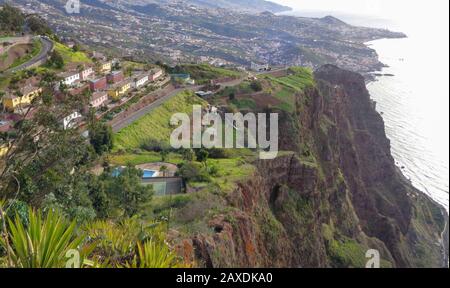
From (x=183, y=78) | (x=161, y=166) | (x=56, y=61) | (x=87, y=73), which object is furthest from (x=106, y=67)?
(x=161, y=166)

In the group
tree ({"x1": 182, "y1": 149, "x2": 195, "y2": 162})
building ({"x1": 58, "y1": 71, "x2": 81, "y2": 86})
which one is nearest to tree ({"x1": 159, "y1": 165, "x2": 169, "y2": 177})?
tree ({"x1": 182, "y1": 149, "x2": 195, "y2": 162})

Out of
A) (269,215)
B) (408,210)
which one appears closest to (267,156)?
(269,215)

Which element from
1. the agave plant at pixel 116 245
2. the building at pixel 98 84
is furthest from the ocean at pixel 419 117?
the agave plant at pixel 116 245

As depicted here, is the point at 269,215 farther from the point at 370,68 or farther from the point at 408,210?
the point at 370,68

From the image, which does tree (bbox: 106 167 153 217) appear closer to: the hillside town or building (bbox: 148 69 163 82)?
the hillside town

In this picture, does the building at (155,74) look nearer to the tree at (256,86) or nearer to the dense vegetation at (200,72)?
the dense vegetation at (200,72)
